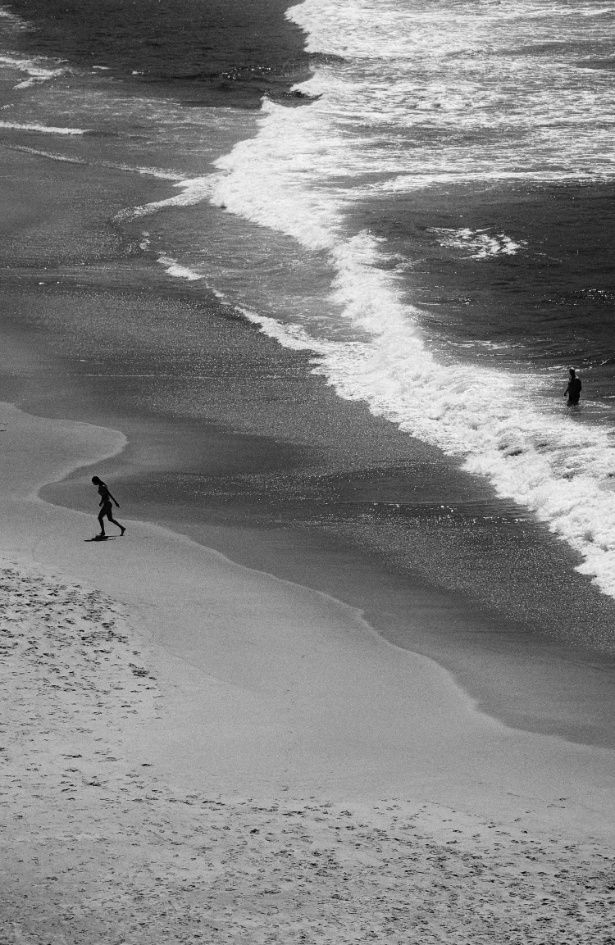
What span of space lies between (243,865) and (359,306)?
21.2m

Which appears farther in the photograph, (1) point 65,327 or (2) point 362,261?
(2) point 362,261

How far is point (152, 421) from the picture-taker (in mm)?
22844

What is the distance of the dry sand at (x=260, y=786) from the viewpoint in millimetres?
9984

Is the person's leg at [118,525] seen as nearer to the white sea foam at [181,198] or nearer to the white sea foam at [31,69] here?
the white sea foam at [181,198]

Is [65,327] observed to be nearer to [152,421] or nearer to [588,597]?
[152,421]

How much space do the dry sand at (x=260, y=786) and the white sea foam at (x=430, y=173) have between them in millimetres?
4531

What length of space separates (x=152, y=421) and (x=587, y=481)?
8081mm

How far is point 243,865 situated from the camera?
34.4 feet

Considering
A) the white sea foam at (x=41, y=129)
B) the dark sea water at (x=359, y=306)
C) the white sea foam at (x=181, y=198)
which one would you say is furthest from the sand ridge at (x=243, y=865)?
the white sea foam at (x=41, y=129)

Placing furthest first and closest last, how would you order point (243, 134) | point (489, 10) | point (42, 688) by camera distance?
point (489, 10) < point (243, 134) < point (42, 688)

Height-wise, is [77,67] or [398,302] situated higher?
[77,67]

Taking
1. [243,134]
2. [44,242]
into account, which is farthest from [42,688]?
[243,134]

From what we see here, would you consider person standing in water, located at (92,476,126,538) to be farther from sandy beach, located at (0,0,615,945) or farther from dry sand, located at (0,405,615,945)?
dry sand, located at (0,405,615,945)

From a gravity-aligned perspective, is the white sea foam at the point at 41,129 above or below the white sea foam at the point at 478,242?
above
